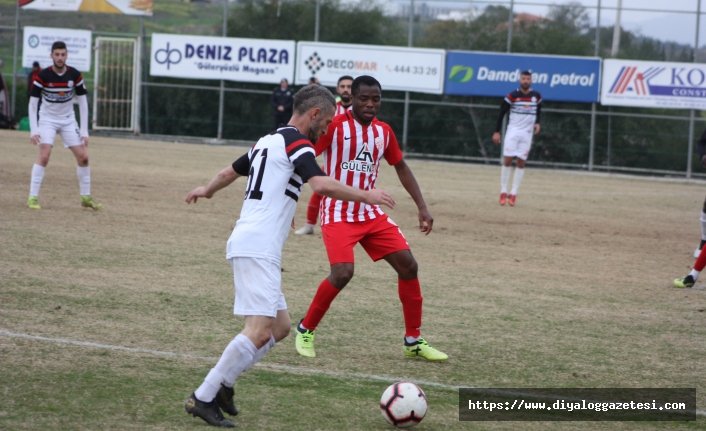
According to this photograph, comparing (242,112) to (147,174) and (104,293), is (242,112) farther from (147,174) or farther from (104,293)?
(104,293)

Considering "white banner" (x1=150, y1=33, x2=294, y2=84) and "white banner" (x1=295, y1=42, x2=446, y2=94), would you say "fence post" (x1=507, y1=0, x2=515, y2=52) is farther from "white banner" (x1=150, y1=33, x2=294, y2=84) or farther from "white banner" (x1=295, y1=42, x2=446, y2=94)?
"white banner" (x1=150, y1=33, x2=294, y2=84)

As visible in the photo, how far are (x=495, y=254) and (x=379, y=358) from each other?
5166mm

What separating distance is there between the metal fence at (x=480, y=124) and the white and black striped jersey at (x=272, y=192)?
73.5ft

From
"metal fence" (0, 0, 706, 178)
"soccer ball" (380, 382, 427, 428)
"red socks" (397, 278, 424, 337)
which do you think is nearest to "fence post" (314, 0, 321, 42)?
"metal fence" (0, 0, 706, 178)

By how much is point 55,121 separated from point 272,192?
8256mm

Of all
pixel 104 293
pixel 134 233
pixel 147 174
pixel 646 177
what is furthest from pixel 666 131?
pixel 104 293

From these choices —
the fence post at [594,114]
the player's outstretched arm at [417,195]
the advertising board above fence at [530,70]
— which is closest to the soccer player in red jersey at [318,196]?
the player's outstretched arm at [417,195]

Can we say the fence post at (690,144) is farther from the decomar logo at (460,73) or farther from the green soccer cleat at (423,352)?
the green soccer cleat at (423,352)

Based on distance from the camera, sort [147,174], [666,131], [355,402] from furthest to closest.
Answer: [666,131] → [147,174] → [355,402]

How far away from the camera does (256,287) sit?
4.38 m

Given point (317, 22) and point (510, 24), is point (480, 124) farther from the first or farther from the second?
point (317, 22)

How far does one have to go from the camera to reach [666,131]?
2564 cm

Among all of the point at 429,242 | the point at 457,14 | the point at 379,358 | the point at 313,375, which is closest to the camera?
the point at 313,375

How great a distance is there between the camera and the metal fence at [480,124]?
25719 mm
